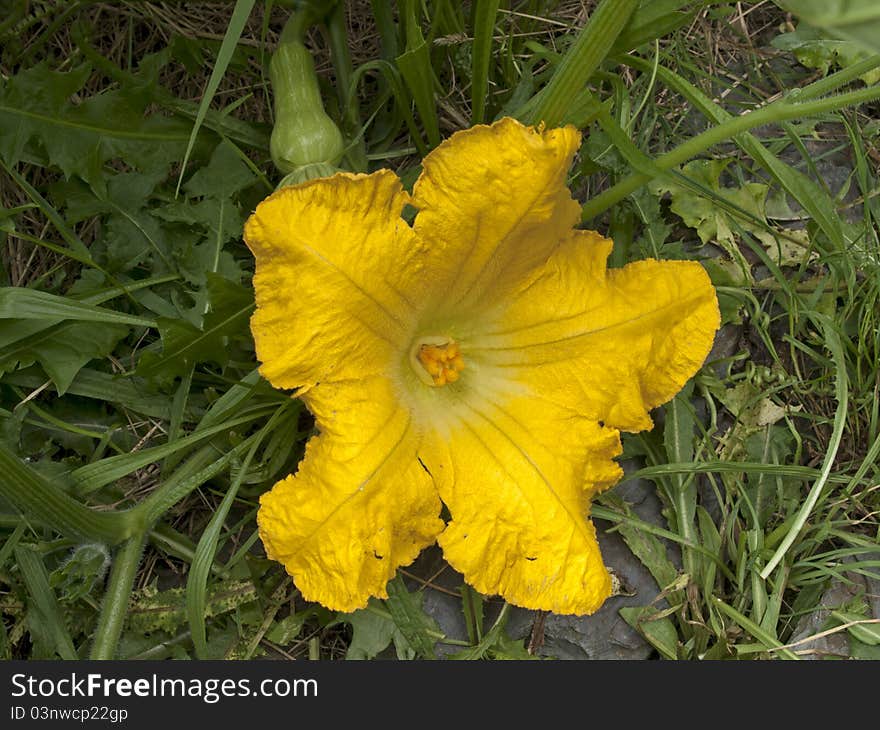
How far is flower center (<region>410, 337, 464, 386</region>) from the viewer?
2.34 m

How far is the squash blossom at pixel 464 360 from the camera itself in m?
1.99

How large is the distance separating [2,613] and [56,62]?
1.55 meters

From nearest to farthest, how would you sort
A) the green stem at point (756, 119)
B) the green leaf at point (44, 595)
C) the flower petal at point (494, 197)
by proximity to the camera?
the flower petal at point (494, 197), the green stem at point (756, 119), the green leaf at point (44, 595)

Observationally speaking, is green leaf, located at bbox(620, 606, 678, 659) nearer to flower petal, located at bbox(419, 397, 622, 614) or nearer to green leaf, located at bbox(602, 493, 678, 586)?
green leaf, located at bbox(602, 493, 678, 586)

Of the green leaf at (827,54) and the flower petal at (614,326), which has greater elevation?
the green leaf at (827,54)

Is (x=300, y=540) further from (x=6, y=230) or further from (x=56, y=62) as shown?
(x=56, y=62)

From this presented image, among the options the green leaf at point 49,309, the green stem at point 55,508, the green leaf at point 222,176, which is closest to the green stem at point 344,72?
the green leaf at point 222,176

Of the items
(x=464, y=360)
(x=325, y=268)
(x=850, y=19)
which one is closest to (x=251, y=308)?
(x=325, y=268)

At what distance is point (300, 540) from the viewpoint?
203cm

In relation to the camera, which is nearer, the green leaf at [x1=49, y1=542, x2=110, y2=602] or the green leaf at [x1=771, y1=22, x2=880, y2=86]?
the green leaf at [x1=49, y1=542, x2=110, y2=602]

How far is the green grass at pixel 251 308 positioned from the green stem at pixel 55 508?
0.8 inches

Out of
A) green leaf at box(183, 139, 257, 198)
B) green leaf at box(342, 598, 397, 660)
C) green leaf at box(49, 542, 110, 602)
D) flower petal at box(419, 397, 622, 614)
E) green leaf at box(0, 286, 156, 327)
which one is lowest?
green leaf at box(342, 598, 397, 660)

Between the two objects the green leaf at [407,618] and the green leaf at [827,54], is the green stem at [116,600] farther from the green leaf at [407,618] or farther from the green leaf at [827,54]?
the green leaf at [827,54]

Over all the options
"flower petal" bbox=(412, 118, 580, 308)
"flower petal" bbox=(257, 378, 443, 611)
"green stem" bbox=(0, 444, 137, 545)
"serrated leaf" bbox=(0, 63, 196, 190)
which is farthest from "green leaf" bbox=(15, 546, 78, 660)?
"flower petal" bbox=(412, 118, 580, 308)
